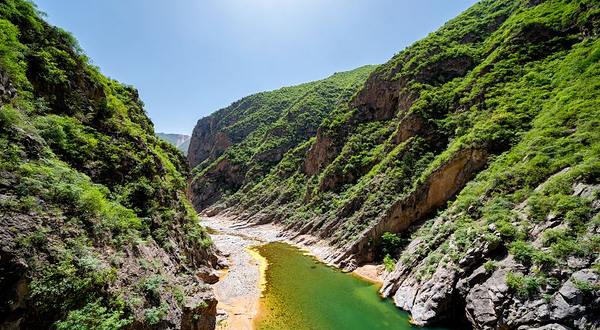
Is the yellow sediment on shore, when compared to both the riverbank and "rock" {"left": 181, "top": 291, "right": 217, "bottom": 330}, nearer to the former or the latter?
the riverbank

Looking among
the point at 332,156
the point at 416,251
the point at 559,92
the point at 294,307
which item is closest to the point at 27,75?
the point at 294,307

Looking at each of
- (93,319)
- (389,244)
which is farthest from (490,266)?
(93,319)

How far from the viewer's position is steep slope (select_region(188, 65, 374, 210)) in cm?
9206

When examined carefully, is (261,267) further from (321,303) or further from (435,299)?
(435,299)

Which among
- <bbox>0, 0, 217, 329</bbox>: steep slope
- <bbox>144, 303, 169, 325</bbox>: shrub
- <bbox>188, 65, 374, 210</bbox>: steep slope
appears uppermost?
<bbox>188, 65, 374, 210</bbox>: steep slope

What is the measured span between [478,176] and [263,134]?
93543mm

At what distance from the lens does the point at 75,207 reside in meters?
9.37

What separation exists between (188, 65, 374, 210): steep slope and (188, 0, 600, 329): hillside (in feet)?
104

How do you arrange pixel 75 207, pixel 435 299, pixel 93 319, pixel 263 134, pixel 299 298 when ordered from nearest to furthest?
pixel 93 319
pixel 75 207
pixel 435 299
pixel 299 298
pixel 263 134

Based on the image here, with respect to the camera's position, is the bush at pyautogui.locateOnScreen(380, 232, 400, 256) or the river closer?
the river

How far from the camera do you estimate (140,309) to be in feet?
30.1

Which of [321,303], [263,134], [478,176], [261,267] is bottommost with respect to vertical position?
[321,303]

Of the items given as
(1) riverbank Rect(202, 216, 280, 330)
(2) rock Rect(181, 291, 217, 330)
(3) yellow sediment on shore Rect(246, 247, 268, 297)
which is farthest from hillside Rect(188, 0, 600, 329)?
(2) rock Rect(181, 291, 217, 330)

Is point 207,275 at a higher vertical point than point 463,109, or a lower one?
lower
